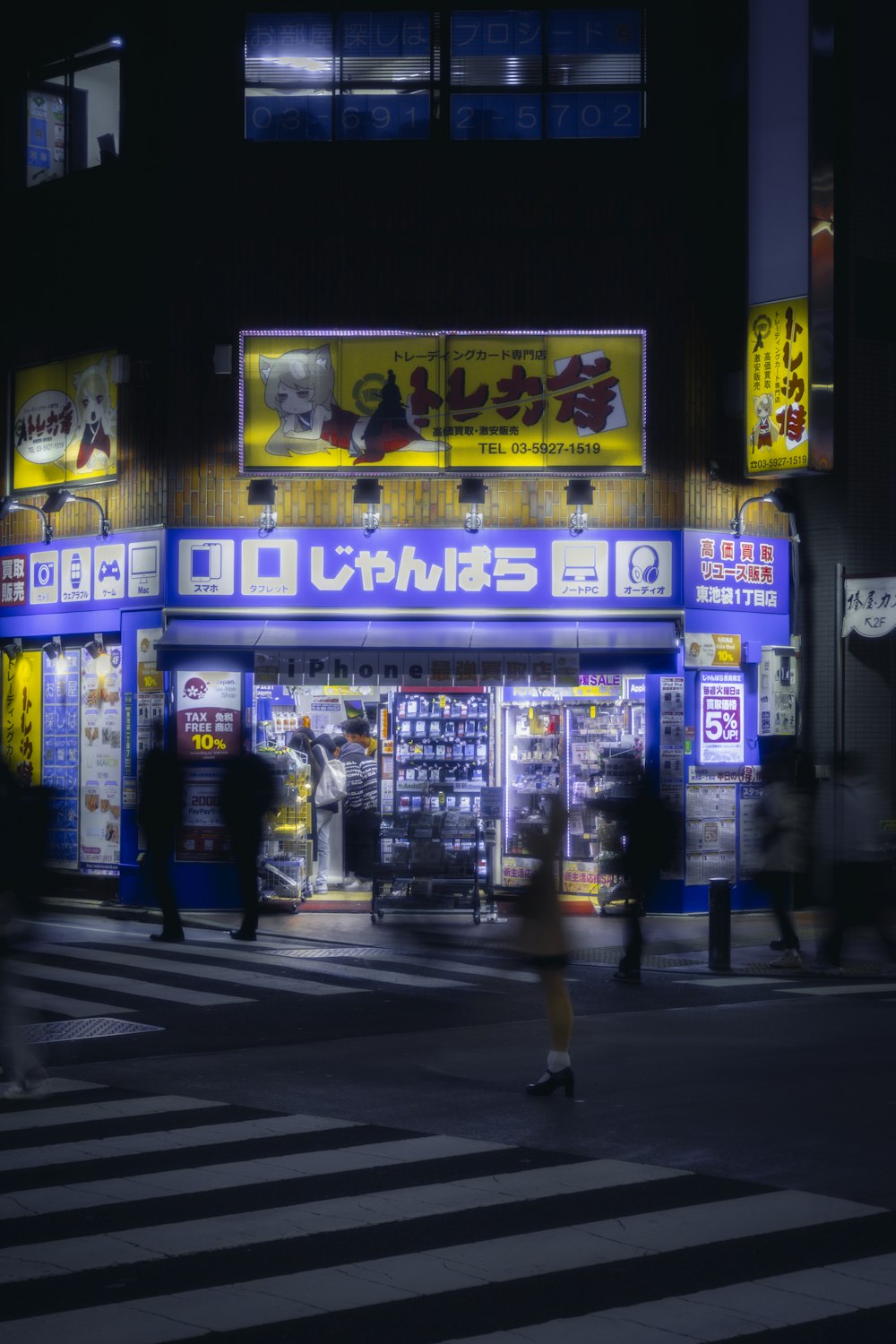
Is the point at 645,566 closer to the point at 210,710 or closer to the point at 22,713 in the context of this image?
the point at 210,710

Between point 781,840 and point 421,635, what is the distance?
5.80 meters

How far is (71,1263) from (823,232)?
16341 mm

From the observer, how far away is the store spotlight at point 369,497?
2070 centimetres

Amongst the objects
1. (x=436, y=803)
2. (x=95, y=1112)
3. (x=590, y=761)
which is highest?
(x=590, y=761)

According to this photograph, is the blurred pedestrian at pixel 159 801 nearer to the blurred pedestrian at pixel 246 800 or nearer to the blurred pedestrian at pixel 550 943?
the blurred pedestrian at pixel 246 800

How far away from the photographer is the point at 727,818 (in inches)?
830

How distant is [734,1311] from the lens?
6070 mm

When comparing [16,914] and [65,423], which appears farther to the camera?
[65,423]

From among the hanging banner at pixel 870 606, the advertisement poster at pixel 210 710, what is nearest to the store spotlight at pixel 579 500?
the hanging banner at pixel 870 606

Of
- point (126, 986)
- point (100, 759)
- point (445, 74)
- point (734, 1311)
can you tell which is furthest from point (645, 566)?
point (734, 1311)

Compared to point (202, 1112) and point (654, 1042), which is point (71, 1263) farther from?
point (654, 1042)

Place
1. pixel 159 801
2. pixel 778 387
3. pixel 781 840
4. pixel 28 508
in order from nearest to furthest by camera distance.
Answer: pixel 781 840 → pixel 159 801 → pixel 778 387 → pixel 28 508

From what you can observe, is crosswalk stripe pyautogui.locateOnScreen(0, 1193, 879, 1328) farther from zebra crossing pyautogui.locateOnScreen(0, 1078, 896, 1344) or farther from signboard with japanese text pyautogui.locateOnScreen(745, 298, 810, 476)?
signboard with japanese text pyautogui.locateOnScreen(745, 298, 810, 476)

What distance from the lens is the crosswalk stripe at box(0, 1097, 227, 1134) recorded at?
9.44m
